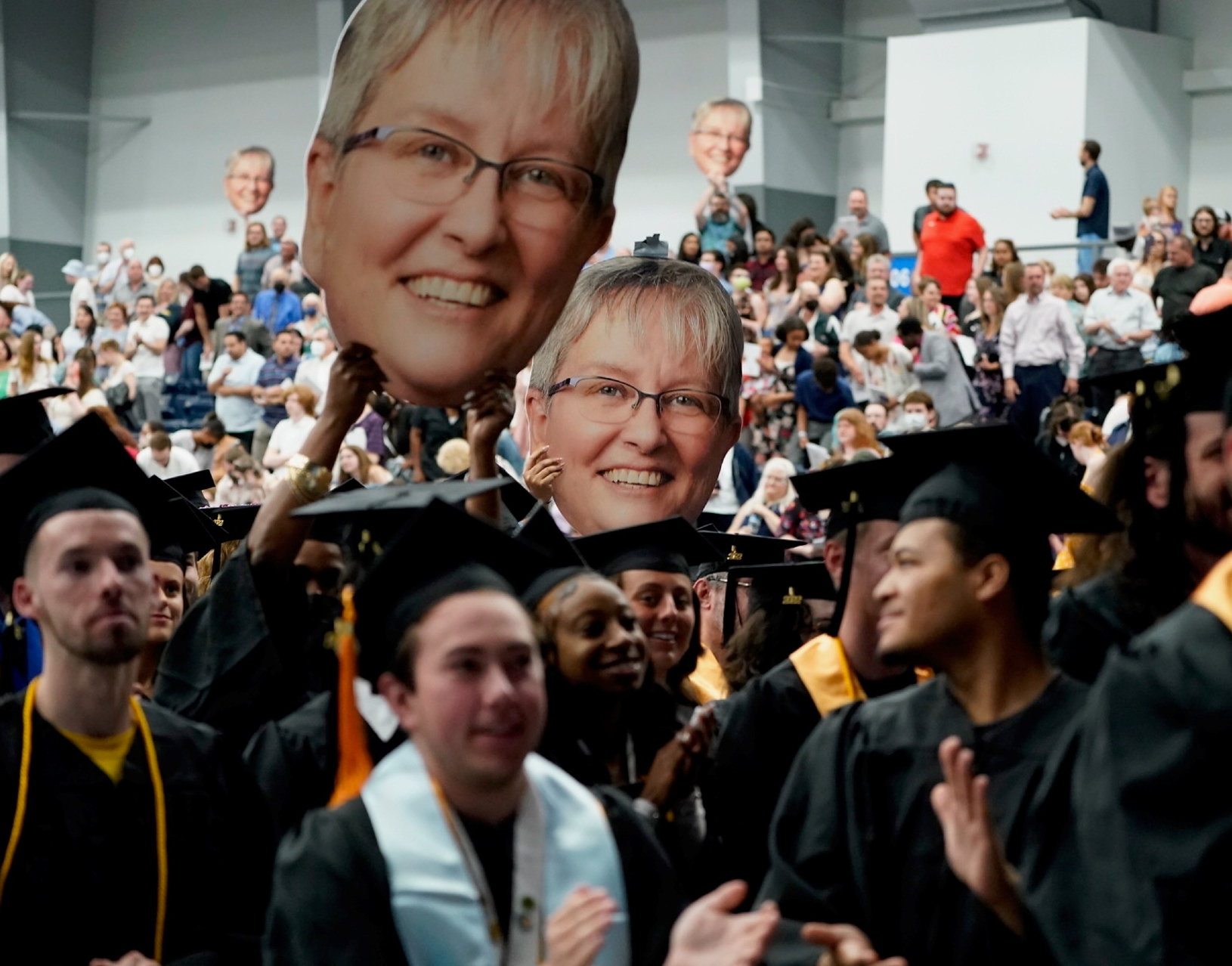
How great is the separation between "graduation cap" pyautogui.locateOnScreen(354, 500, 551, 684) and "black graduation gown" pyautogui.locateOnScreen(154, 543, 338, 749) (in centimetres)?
103

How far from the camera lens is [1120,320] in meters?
14.7

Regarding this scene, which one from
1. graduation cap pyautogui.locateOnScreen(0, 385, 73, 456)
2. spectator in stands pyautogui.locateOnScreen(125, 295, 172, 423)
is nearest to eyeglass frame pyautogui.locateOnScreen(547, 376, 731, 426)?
graduation cap pyautogui.locateOnScreen(0, 385, 73, 456)

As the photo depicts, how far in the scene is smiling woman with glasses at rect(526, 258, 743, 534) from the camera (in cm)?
566

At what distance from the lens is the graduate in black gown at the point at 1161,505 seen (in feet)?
12.7

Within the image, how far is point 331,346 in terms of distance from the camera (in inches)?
706

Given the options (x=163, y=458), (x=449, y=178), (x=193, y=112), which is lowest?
(x=163, y=458)

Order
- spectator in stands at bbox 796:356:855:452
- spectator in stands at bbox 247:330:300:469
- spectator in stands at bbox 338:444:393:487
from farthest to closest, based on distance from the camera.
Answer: spectator in stands at bbox 247:330:300:469, spectator in stands at bbox 796:356:855:452, spectator in stands at bbox 338:444:393:487

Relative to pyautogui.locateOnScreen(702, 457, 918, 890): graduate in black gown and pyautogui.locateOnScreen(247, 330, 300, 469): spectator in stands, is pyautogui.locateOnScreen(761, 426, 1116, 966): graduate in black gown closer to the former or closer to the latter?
pyautogui.locateOnScreen(702, 457, 918, 890): graduate in black gown

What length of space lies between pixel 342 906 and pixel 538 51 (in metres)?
2.72

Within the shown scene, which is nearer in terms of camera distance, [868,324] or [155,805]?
[155,805]

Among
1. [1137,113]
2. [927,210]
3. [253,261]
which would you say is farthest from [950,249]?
[253,261]

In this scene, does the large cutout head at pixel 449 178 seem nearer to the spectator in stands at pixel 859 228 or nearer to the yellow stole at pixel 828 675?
the yellow stole at pixel 828 675

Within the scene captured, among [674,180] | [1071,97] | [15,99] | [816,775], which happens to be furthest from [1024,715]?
[15,99]

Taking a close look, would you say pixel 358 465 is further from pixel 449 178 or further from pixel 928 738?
pixel 928 738
